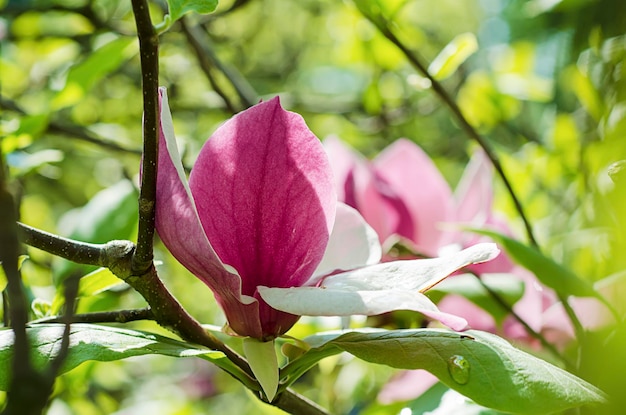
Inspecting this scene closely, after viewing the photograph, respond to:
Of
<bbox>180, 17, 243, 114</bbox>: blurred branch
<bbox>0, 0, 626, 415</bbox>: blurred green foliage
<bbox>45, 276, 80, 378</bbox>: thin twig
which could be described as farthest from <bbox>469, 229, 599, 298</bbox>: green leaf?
<bbox>180, 17, 243, 114</bbox>: blurred branch

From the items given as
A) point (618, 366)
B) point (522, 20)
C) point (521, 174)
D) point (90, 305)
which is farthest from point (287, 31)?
point (618, 366)

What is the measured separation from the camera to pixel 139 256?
437mm

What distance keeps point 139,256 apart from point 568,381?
256 mm

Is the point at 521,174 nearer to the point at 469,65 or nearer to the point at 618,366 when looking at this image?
the point at 469,65

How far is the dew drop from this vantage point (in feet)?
1.43

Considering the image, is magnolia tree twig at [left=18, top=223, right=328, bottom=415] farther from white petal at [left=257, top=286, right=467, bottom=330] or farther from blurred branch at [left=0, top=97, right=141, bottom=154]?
blurred branch at [left=0, top=97, right=141, bottom=154]

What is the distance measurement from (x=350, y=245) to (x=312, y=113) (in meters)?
0.99

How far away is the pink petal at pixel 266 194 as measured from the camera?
48 cm

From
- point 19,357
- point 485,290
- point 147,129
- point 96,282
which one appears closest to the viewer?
point 19,357

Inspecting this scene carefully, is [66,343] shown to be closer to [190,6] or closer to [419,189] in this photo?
[190,6]

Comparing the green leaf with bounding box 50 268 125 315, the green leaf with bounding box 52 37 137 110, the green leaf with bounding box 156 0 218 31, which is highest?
the green leaf with bounding box 156 0 218 31

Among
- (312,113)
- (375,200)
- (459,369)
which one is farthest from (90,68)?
(312,113)

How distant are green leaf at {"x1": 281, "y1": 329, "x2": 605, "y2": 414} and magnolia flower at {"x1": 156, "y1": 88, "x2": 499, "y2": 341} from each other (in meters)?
0.02

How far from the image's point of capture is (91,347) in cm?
44
